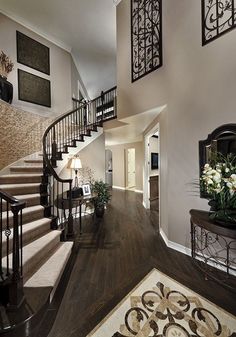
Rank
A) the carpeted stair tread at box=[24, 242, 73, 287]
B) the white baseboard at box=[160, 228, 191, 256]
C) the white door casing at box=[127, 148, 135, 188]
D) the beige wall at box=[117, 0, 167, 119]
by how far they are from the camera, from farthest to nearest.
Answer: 1. the white door casing at box=[127, 148, 135, 188]
2. the beige wall at box=[117, 0, 167, 119]
3. the white baseboard at box=[160, 228, 191, 256]
4. the carpeted stair tread at box=[24, 242, 73, 287]

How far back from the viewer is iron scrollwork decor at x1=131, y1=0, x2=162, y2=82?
324 cm

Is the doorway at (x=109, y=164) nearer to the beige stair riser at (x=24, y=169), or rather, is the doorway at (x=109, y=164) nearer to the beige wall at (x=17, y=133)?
the beige wall at (x=17, y=133)

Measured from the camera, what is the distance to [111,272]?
2.32 metres

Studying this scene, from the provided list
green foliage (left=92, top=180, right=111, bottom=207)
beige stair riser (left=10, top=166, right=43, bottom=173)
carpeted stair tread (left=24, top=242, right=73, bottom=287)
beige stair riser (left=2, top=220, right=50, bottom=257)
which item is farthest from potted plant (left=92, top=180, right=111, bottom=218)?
carpeted stair tread (left=24, top=242, right=73, bottom=287)

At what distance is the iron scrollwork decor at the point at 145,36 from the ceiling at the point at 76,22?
1.21m

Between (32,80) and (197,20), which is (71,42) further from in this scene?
(197,20)

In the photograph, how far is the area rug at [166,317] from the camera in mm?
1484

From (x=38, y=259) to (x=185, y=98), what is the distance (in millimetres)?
3118

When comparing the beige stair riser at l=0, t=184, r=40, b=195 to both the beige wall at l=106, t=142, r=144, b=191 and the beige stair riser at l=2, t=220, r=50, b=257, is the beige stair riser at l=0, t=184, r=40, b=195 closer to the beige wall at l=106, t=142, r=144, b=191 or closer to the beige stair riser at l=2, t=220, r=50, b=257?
the beige stair riser at l=2, t=220, r=50, b=257

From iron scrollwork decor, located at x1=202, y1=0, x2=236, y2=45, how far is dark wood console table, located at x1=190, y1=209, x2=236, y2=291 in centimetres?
247

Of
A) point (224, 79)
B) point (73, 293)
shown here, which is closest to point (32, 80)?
point (224, 79)

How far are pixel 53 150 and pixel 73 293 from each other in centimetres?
296

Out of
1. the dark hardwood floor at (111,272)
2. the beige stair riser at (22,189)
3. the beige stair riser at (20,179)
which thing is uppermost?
the beige stair riser at (20,179)

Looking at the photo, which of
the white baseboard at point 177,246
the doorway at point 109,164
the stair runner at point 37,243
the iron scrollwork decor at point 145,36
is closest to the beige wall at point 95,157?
the stair runner at point 37,243
